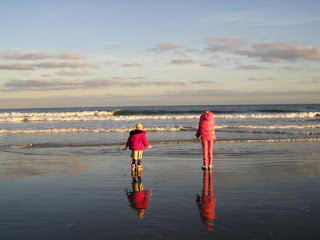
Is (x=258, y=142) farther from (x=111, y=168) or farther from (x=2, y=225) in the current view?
(x=2, y=225)

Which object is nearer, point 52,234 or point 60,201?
point 52,234

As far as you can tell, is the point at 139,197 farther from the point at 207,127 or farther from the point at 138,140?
the point at 207,127

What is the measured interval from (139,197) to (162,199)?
0.51m

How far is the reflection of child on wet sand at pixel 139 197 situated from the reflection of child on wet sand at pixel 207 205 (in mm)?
957

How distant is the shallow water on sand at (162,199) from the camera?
4.69 m

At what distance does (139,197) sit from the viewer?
259 inches

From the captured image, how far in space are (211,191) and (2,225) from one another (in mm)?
3922

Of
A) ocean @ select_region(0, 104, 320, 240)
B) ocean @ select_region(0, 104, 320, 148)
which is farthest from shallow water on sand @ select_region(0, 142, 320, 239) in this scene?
ocean @ select_region(0, 104, 320, 148)

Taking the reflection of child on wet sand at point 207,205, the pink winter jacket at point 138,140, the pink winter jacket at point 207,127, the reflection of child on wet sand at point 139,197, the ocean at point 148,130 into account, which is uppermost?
the pink winter jacket at point 207,127

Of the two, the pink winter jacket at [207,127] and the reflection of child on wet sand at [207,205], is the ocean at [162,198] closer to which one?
the reflection of child on wet sand at [207,205]

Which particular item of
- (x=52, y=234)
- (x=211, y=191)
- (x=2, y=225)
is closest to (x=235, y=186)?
(x=211, y=191)

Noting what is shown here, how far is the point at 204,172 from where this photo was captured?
923 centimetres

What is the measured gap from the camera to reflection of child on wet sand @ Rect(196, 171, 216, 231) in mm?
5055

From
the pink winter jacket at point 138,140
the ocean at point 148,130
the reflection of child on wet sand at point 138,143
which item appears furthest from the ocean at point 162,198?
the ocean at point 148,130
